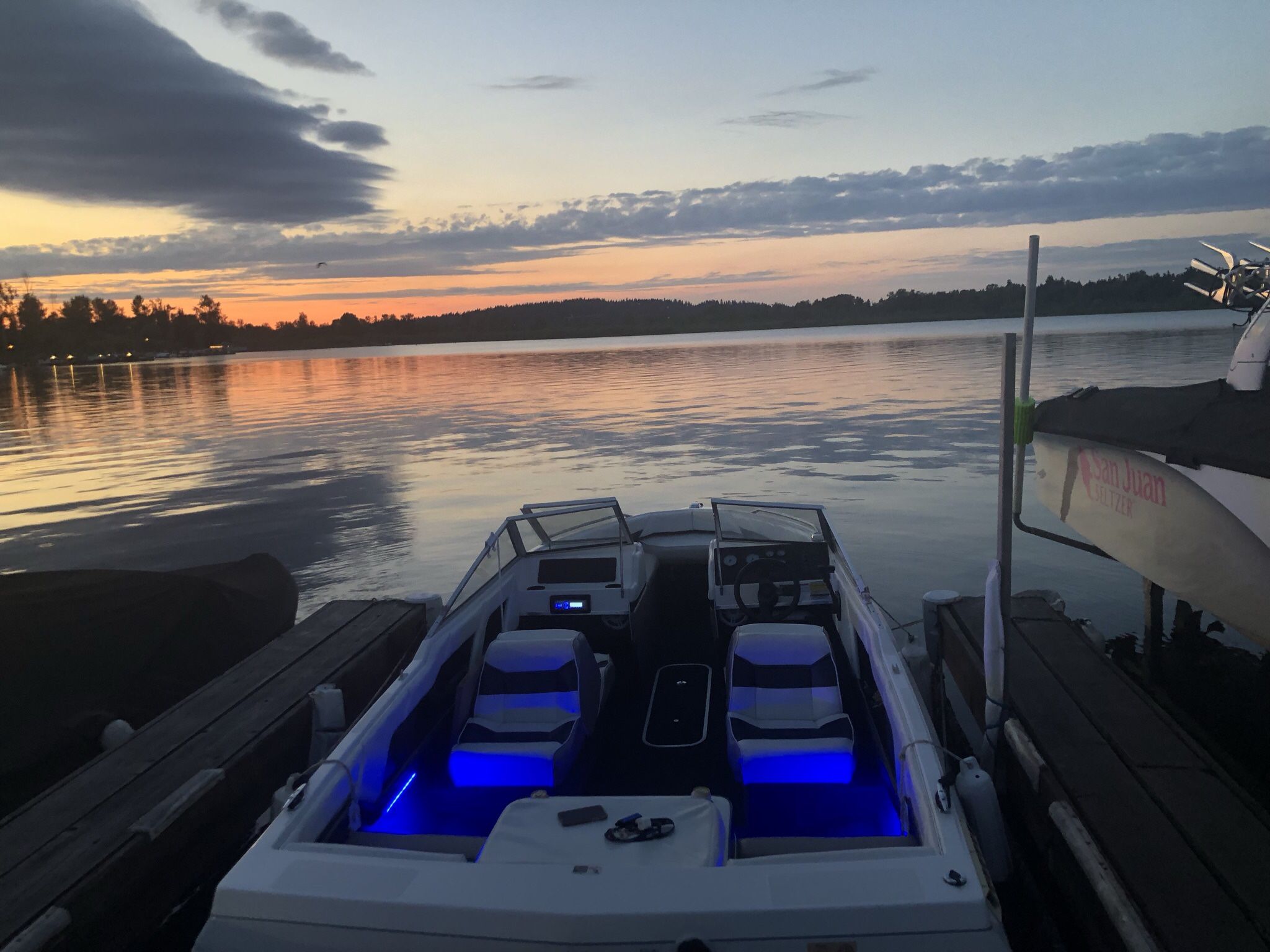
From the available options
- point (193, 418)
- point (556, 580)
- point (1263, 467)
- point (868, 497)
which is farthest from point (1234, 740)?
point (193, 418)

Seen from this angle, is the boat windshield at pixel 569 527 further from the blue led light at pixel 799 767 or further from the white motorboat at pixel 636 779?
the blue led light at pixel 799 767

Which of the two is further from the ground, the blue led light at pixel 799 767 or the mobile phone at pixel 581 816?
the mobile phone at pixel 581 816

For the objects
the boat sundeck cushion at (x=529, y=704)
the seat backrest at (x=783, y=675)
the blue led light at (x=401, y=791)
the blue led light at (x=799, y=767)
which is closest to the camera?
the blue led light at (x=401, y=791)

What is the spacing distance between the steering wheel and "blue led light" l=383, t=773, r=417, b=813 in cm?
262

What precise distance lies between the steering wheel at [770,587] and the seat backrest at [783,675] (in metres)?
1.10

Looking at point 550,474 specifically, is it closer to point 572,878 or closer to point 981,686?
point 981,686

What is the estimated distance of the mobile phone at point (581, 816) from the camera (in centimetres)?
303

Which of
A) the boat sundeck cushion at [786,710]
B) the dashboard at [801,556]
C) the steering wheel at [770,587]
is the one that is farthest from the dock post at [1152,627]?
the boat sundeck cushion at [786,710]

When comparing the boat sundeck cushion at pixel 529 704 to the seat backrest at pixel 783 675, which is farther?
the seat backrest at pixel 783 675

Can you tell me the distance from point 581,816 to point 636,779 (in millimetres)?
2119

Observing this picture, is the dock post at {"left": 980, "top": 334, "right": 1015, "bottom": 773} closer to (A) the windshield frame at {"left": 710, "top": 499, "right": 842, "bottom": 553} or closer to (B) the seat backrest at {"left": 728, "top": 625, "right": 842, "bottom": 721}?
(B) the seat backrest at {"left": 728, "top": 625, "right": 842, "bottom": 721}

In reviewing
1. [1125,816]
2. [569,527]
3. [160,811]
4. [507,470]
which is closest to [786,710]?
[1125,816]

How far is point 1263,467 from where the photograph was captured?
462cm

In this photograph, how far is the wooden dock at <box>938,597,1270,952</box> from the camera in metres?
3.05
